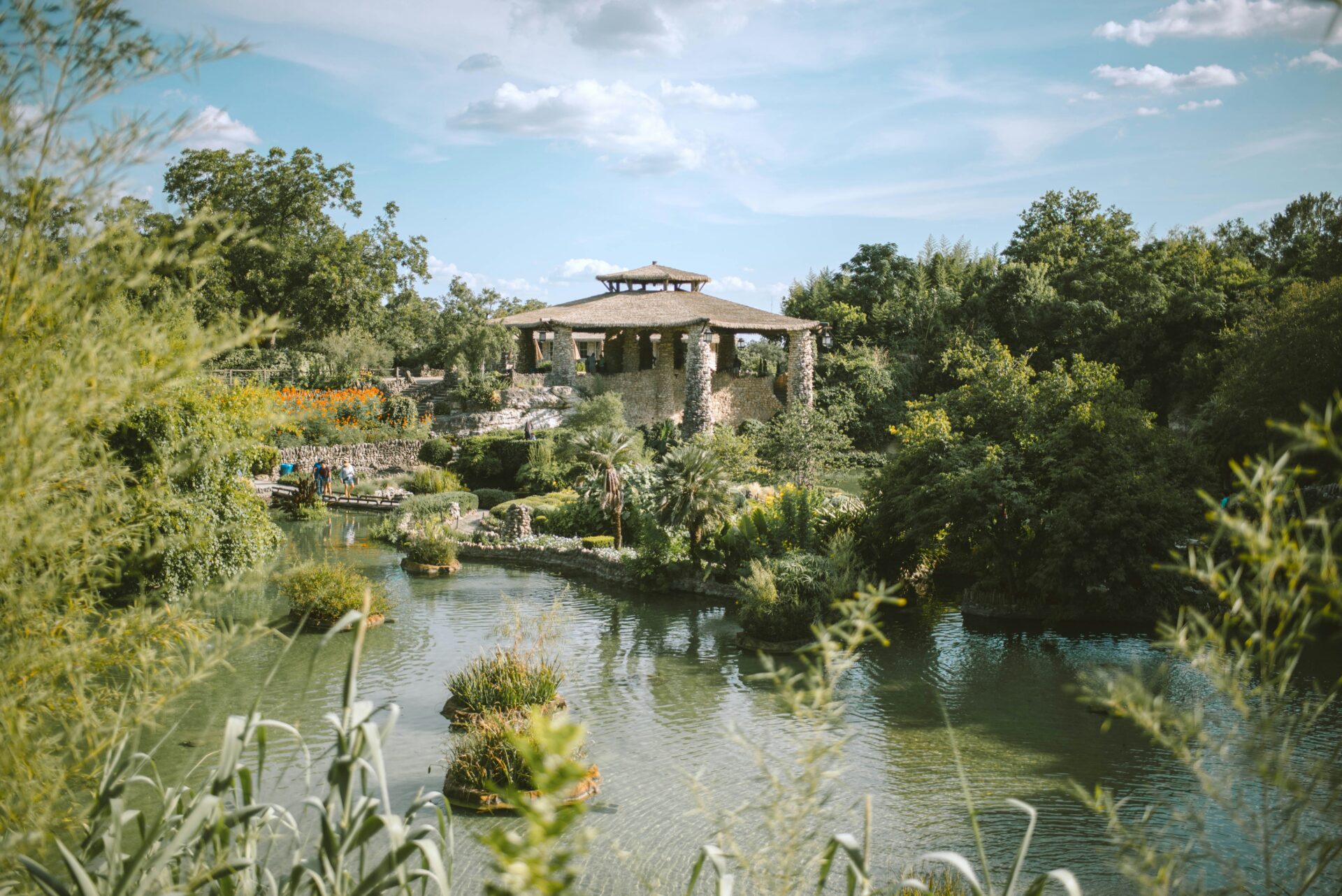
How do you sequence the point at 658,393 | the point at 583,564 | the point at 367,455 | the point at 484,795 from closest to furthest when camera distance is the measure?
the point at 484,795 → the point at 583,564 → the point at 367,455 → the point at 658,393

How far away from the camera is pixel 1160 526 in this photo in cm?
1142

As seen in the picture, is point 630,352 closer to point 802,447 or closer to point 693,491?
point 802,447

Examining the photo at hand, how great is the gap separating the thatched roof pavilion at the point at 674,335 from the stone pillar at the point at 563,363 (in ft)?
0.09

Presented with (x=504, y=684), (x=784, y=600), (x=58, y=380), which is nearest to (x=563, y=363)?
(x=784, y=600)

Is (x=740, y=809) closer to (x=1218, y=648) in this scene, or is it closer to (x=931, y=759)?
(x=1218, y=648)

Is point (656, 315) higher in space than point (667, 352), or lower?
higher

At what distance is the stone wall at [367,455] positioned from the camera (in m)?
26.1

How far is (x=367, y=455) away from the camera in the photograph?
26.8m

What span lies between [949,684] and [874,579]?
133 inches

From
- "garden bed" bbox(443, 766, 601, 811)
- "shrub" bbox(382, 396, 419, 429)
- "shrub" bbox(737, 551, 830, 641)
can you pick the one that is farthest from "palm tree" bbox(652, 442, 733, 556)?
"shrub" bbox(382, 396, 419, 429)

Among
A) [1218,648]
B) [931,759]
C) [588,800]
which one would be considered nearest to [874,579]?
[931,759]

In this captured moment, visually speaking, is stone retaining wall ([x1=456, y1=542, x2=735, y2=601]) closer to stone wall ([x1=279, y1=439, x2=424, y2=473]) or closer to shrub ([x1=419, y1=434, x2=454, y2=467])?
shrub ([x1=419, y1=434, x2=454, y2=467])

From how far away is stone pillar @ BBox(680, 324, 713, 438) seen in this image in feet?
93.1

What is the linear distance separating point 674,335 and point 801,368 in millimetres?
4273
